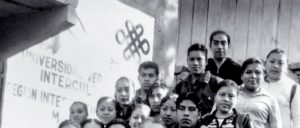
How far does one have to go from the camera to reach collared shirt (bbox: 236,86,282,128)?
6.53 meters

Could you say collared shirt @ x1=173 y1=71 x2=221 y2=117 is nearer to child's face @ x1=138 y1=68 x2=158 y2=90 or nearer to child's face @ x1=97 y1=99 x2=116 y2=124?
child's face @ x1=138 y1=68 x2=158 y2=90

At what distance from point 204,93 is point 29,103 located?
1.63m

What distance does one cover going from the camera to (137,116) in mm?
6711

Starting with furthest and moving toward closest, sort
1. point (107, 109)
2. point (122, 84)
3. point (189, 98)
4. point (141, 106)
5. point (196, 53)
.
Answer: point (122, 84) → point (196, 53) → point (107, 109) → point (141, 106) → point (189, 98)

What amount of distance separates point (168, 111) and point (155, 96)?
36 cm

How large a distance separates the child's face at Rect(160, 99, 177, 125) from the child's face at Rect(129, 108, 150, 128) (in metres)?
0.15

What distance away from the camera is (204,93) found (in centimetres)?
689

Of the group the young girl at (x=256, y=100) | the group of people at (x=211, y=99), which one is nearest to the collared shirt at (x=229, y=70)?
the group of people at (x=211, y=99)

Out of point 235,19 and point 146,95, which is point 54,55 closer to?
point 146,95

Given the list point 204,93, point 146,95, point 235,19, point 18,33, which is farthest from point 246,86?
point 235,19

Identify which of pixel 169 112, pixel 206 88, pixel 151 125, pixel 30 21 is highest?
pixel 30 21

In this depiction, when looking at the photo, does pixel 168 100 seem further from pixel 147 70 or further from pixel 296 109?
pixel 296 109

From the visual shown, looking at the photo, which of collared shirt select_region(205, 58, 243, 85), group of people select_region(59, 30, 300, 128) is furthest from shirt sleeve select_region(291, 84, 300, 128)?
collared shirt select_region(205, 58, 243, 85)

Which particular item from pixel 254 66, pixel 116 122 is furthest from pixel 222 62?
pixel 116 122
